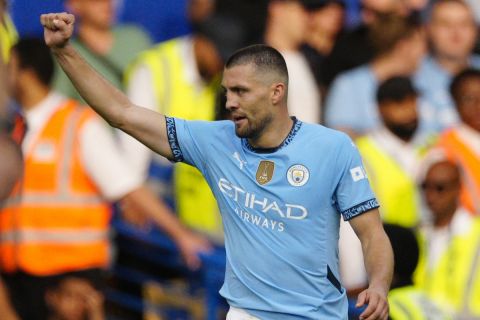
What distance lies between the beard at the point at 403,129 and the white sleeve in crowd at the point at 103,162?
6.35 ft

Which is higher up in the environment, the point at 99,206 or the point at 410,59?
the point at 410,59

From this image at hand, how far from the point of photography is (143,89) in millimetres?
7996

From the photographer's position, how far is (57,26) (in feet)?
14.8

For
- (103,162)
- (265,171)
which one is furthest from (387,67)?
(265,171)

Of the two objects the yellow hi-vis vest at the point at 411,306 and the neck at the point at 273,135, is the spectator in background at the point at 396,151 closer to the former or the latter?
the yellow hi-vis vest at the point at 411,306

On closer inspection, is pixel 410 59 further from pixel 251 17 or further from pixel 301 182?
pixel 301 182

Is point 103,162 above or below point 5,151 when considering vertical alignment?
below

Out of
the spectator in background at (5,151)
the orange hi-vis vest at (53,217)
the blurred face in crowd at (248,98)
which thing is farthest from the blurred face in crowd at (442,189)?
the spectator in background at (5,151)

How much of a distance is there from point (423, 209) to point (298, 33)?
5.23 feet

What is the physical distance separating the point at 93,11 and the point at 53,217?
5.66ft

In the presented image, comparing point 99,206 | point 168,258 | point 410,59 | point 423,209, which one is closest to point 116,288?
point 168,258

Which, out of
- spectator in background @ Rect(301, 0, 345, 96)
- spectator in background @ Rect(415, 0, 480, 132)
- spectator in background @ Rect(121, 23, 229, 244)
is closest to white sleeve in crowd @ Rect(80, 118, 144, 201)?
spectator in background @ Rect(121, 23, 229, 244)

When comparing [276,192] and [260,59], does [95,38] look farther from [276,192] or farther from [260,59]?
[276,192]

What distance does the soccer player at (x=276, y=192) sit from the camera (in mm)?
4750
